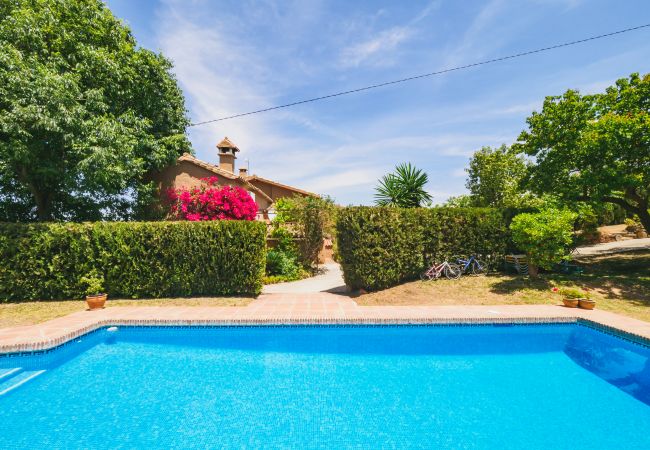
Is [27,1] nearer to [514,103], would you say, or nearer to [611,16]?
[514,103]

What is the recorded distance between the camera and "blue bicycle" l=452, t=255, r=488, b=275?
12.7 m

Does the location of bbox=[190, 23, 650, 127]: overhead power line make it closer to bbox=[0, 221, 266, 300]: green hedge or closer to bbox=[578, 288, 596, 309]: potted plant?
bbox=[0, 221, 266, 300]: green hedge

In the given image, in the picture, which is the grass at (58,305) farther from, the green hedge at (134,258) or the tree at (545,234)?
the tree at (545,234)

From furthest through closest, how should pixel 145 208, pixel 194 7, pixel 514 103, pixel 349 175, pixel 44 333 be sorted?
1. pixel 349 175
2. pixel 145 208
3. pixel 514 103
4. pixel 194 7
5. pixel 44 333

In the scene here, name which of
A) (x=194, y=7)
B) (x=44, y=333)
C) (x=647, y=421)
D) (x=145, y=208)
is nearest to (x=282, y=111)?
(x=194, y=7)

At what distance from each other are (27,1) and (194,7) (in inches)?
261

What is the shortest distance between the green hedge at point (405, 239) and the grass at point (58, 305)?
4.55 metres

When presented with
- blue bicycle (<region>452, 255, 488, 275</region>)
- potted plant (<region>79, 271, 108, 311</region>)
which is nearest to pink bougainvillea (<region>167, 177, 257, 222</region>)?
potted plant (<region>79, 271, 108, 311</region>)

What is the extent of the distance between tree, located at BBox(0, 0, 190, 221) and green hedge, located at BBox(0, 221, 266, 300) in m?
2.28

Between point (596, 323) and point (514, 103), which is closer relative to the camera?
point (596, 323)

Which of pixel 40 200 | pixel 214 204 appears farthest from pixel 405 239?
pixel 40 200

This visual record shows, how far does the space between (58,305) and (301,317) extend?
28.4 ft

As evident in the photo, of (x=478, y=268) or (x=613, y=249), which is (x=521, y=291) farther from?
(x=613, y=249)

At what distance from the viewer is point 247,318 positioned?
8.49 m
